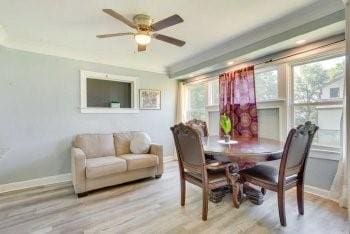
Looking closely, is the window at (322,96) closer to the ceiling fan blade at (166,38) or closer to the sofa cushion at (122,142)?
the ceiling fan blade at (166,38)

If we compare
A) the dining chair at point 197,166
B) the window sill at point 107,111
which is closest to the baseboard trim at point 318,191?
the dining chair at point 197,166

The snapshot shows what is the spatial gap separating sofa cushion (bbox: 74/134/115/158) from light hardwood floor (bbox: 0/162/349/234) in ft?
2.46

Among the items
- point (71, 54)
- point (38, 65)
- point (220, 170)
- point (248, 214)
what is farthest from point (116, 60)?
point (248, 214)

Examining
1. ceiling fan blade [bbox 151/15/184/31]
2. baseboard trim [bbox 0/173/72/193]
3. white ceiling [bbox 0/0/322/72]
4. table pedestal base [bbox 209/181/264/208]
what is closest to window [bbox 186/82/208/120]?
white ceiling [bbox 0/0/322/72]

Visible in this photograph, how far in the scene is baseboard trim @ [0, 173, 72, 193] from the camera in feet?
10.3

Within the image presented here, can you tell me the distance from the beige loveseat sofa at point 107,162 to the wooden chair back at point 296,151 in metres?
2.15

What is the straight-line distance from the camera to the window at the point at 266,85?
132 inches

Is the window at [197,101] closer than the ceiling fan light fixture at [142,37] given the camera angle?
No

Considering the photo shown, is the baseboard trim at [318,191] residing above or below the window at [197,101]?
below

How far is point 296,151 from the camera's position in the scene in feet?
6.63

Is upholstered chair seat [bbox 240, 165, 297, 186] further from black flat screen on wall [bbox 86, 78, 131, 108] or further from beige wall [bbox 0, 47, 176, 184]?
black flat screen on wall [bbox 86, 78, 131, 108]

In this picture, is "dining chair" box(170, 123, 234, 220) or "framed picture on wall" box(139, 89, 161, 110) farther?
"framed picture on wall" box(139, 89, 161, 110)

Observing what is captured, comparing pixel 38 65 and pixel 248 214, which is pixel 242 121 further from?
pixel 38 65

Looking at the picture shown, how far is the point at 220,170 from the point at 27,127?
3.18m
